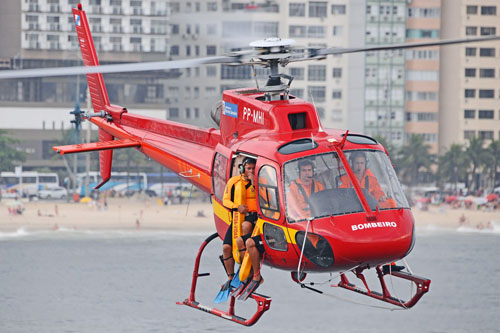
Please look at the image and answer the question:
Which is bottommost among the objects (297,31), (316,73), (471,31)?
(316,73)

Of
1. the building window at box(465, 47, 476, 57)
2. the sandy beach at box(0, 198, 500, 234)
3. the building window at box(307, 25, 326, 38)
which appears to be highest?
the building window at box(307, 25, 326, 38)

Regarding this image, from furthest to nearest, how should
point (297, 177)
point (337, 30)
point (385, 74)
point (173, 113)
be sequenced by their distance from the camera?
point (173, 113)
point (385, 74)
point (337, 30)
point (297, 177)

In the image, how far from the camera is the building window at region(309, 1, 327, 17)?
96575 mm

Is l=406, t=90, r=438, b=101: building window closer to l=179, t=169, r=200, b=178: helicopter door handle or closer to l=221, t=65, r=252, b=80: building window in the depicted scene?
l=221, t=65, r=252, b=80: building window

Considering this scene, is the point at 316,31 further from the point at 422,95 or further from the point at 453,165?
the point at 453,165

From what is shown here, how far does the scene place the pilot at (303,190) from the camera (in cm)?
1520

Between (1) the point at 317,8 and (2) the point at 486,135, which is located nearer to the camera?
(1) the point at 317,8

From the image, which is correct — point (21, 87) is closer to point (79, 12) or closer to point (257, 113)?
point (79, 12)

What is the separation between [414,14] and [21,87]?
41.5 metres

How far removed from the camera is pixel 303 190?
15.2 meters

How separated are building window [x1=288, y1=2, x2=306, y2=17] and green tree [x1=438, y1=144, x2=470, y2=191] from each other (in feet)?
64.2

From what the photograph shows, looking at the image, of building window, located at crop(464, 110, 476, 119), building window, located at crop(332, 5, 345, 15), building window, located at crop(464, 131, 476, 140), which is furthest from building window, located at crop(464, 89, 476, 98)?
building window, located at crop(332, 5, 345, 15)

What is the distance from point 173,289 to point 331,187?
56418 mm

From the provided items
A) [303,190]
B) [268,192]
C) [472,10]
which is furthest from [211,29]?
[303,190]
